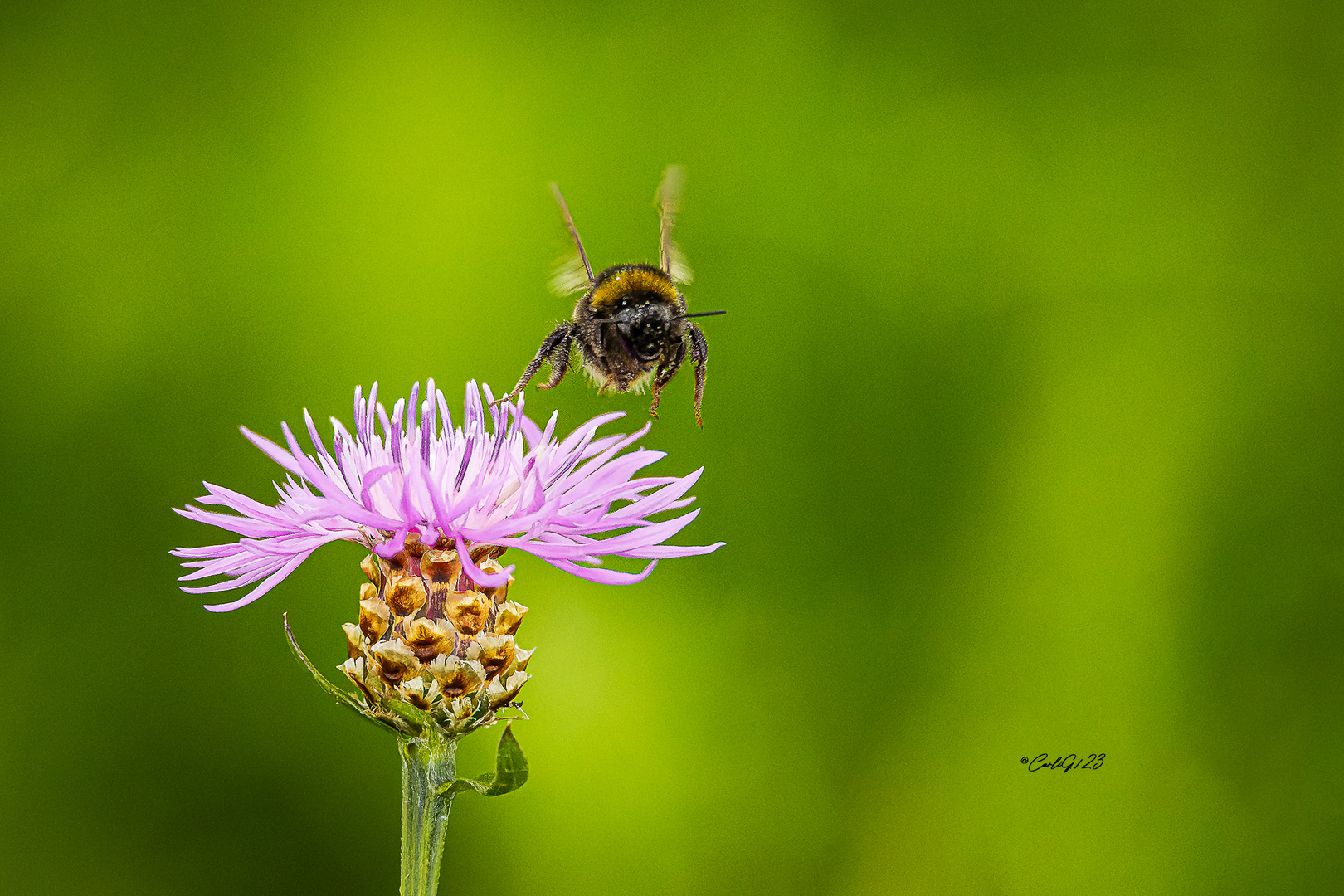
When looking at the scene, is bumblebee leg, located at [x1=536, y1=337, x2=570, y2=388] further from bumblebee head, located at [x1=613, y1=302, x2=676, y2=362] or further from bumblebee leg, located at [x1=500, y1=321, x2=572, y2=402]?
bumblebee head, located at [x1=613, y1=302, x2=676, y2=362]

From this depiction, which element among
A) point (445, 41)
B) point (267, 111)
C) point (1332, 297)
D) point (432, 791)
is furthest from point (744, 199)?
point (432, 791)

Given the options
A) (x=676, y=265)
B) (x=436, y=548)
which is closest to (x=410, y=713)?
(x=436, y=548)

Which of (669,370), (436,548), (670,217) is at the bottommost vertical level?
(436,548)

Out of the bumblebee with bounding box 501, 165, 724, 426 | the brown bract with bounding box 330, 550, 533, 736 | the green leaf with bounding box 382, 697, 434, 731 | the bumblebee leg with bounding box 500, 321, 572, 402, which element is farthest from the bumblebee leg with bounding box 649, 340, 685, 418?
the green leaf with bounding box 382, 697, 434, 731

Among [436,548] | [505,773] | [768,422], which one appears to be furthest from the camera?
[768,422]

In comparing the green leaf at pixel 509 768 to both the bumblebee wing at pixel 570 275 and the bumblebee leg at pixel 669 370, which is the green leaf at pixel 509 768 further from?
the bumblebee wing at pixel 570 275

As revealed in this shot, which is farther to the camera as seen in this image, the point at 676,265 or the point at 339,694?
the point at 676,265

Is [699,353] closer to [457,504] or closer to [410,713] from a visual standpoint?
[457,504]
